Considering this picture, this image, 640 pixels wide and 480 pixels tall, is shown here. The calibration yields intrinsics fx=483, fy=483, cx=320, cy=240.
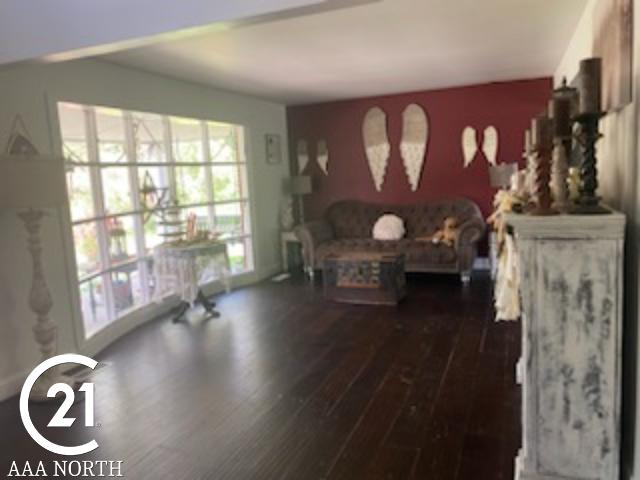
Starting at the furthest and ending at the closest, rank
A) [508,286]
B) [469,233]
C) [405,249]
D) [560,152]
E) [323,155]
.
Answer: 1. [323,155]
2. [405,249]
3. [469,233]
4. [508,286]
5. [560,152]

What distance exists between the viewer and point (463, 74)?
5.13m

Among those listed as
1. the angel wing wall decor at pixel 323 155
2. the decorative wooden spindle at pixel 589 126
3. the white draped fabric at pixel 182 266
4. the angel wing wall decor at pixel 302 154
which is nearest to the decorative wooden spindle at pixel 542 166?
the decorative wooden spindle at pixel 589 126

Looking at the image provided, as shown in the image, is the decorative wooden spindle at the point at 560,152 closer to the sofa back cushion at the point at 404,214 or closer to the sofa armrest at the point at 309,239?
the sofa back cushion at the point at 404,214

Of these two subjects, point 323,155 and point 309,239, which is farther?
point 323,155

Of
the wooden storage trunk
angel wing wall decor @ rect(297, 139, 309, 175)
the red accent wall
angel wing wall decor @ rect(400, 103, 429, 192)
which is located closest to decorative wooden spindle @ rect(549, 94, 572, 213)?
the wooden storage trunk

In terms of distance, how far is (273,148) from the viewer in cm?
→ 635

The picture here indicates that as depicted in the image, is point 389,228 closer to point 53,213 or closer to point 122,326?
point 122,326

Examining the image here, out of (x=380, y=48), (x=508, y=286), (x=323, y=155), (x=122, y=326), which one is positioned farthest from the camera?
(x=323, y=155)

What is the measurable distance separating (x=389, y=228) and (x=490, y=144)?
1581 millimetres

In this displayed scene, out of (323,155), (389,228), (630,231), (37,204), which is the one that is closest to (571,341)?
(630,231)

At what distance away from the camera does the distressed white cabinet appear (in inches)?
67.8

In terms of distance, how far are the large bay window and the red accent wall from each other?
142 cm

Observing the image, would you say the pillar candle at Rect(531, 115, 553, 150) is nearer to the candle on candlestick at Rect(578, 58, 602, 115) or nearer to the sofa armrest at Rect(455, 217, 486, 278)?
the candle on candlestick at Rect(578, 58, 602, 115)

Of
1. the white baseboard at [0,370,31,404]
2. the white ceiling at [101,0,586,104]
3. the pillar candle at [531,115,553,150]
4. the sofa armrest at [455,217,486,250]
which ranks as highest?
the white ceiling at [101,0,586,104]
